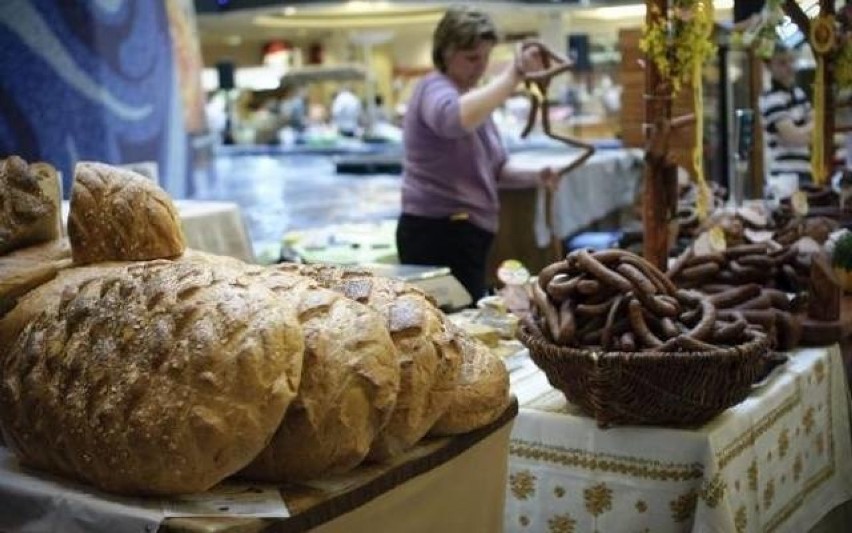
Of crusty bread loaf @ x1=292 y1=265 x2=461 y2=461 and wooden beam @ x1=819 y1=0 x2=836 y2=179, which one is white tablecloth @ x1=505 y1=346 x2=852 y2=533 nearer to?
crusty bread loaf @ x1=292 y1=265 x2=461 y2=461

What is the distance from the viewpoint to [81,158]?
4930mm

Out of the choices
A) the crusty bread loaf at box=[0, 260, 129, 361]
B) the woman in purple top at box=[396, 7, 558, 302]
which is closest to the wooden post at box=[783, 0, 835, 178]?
the woman in purple top at box=[396, 7, 558, 302]

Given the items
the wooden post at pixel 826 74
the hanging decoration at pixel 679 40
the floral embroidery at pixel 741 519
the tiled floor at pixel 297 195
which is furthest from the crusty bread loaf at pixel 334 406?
the tiled floor at pixel 297 195

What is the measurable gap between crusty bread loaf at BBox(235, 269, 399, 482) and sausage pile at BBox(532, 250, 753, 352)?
0.83m

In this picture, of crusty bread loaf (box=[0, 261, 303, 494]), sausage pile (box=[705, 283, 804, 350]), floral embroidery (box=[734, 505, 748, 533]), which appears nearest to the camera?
crusty bread loaf (box=[0, 261, 303, 494])

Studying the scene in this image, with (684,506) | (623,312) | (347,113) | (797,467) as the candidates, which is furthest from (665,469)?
(347,113)

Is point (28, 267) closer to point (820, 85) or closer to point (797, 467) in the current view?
point (797, 467)

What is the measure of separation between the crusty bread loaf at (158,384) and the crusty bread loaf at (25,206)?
478 millimetres

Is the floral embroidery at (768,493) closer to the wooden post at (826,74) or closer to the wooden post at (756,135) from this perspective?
the wooden post at (826,74)

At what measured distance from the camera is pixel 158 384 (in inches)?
55.4

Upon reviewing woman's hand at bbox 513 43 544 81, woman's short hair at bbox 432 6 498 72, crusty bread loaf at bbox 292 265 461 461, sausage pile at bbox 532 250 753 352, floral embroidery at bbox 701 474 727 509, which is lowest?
floral embroidery at bbox 701 474 727 509

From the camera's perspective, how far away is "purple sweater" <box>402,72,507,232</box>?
4.05 meters

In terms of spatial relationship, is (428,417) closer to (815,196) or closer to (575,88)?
(815,196)

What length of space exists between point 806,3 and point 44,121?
10.3ft
